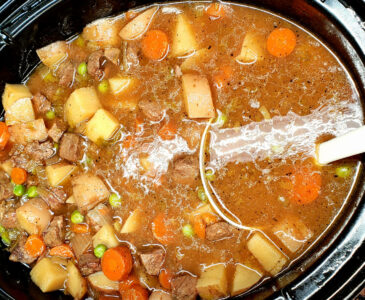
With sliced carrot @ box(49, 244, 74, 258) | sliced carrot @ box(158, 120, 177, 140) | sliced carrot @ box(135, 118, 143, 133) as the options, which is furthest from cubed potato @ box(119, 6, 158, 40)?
sliced carrot @ box(49, 244, 74, 258)

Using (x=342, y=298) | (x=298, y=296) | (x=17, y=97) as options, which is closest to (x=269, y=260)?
(x=298, y=296)

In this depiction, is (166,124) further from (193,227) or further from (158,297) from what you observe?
(158,297)

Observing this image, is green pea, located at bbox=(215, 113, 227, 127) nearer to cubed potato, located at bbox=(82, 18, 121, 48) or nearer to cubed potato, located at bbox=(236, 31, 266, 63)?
cubed potato, located at bbox=(236, 31, 266, 63)

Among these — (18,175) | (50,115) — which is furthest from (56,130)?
(18,175)

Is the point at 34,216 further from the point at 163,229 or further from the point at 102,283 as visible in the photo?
the point at 163,229

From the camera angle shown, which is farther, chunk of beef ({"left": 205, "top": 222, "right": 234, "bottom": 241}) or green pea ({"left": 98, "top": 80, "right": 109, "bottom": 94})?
green pea ({"left": 98, "top": 80, "right": 109, "bottom": 94})

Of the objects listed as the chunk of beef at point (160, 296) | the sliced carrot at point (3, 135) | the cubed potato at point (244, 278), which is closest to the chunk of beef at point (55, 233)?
the sliced carrot at point (3, 135)
